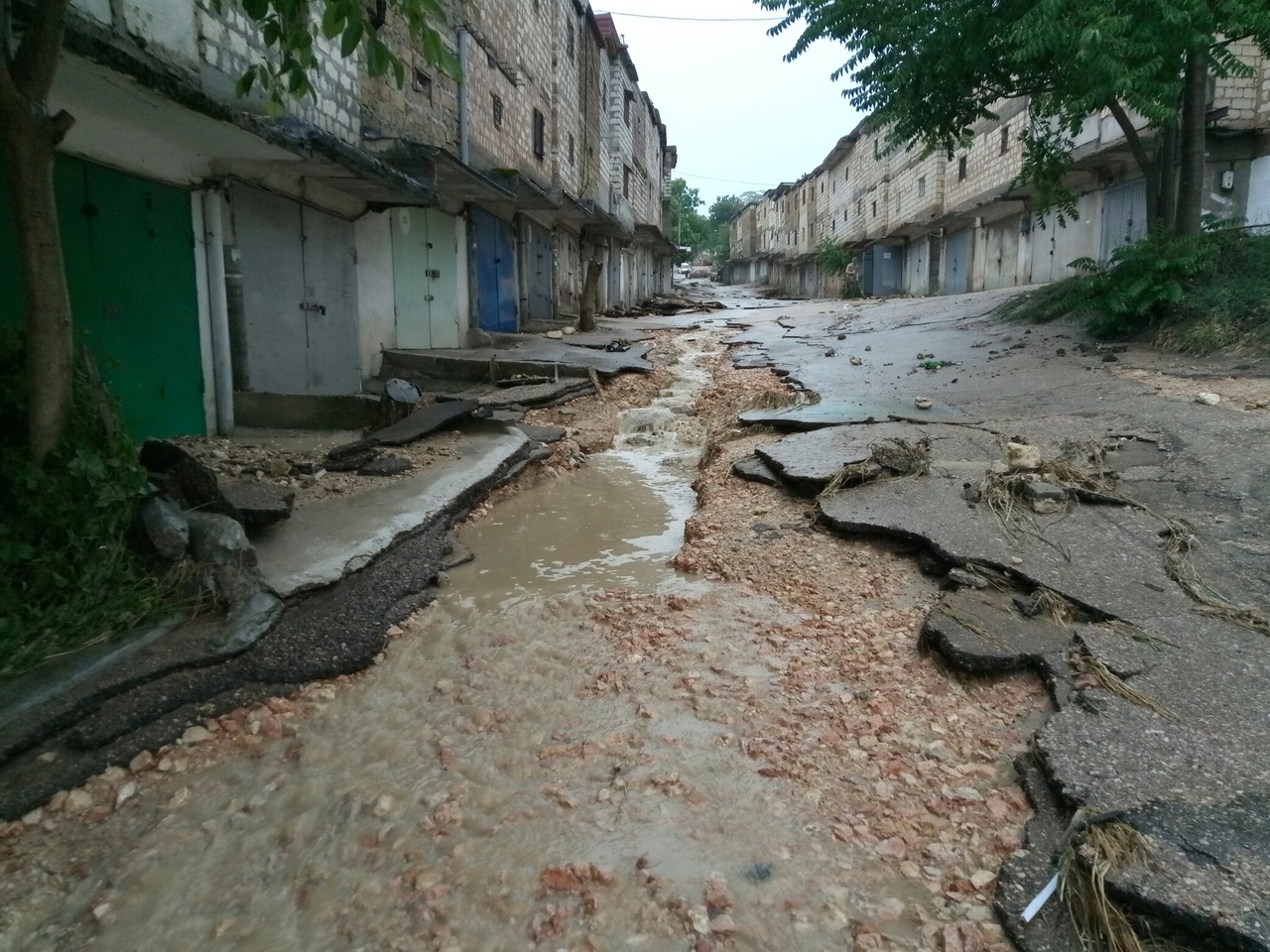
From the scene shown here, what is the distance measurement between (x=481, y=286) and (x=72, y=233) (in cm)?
834

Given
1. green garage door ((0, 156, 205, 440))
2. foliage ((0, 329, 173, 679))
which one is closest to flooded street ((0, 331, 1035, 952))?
foliage ((0, 329, 173, 679))

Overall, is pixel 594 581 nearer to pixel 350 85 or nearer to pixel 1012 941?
pixel 1012 941

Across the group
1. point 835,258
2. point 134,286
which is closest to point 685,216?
point 835,258

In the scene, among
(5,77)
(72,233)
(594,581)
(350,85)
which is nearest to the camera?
(5,77)

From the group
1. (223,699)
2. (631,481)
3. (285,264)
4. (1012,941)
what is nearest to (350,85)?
(285,264)

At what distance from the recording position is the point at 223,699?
284cm

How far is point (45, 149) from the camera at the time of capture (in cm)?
271

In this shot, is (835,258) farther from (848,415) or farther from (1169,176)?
(848,415)

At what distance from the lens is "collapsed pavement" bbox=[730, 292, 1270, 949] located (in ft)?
5.97

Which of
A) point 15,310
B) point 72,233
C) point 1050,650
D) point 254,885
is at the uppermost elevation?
A: point 72,233

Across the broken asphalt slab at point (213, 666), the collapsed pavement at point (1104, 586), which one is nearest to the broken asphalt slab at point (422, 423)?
the broken asphalt slab at point (213, 666)

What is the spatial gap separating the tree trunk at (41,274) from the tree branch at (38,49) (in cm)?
13

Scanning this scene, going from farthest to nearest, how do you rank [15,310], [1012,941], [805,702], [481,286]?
[481,286] → [15,310] → [805,702] → [1012,941]

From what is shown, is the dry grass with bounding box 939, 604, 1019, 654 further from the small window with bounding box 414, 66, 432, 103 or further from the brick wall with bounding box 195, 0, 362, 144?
the small window with bounding box 414, 66, 432, 103
